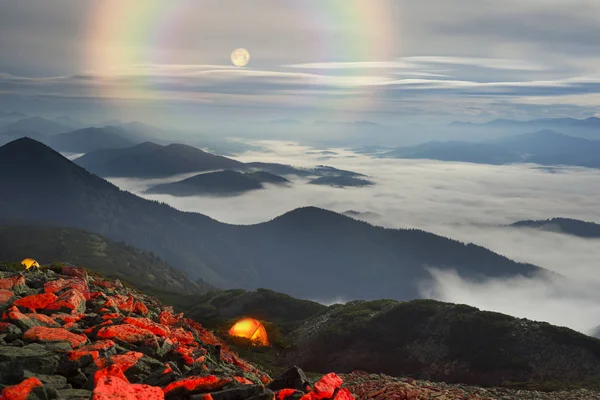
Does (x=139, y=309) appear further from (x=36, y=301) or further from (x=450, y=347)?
(x=450, y=347)

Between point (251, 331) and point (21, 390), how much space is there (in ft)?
324

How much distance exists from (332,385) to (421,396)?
12465 mm

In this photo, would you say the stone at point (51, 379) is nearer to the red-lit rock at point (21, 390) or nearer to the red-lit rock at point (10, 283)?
the red-lit rock at point (21, 390)

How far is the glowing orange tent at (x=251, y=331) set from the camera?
110 m

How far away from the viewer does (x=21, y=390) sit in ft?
54.4

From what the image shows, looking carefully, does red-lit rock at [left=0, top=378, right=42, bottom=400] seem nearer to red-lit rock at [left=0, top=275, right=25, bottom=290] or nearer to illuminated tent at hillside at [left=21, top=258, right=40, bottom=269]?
red-lit rock at [left=0, top=275, right=25, bottom=290]

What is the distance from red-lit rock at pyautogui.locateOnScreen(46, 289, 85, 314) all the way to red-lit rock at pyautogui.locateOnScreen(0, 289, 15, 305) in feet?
7.76

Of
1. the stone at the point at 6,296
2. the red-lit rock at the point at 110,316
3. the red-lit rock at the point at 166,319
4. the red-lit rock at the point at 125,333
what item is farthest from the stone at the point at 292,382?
the red-lit rock at the point at 166,319

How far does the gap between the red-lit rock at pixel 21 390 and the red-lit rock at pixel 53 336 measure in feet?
20.6

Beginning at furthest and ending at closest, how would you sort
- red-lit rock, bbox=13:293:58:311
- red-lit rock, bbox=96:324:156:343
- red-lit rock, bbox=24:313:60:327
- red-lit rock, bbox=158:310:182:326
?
red-lit rock, bbox=158:310:182:326
red-lit rock, bbox=13:293:58:311
red-lit rock, bbox=96:324:156:343
red-lit rock, bbox=24:313:60:327

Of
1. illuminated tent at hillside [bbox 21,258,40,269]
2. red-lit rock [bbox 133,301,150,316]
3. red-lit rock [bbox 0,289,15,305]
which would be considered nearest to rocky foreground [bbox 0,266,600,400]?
red-lit rock [bbox 0,289,15,305]

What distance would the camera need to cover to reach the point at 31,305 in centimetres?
2902

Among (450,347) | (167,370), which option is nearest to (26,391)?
(167,370)

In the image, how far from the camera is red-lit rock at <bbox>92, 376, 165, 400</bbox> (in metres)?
17.2
